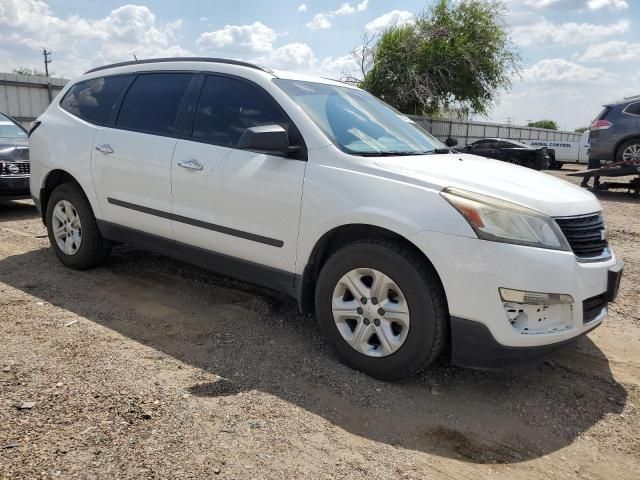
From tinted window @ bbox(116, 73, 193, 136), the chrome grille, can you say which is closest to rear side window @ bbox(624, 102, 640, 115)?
the chrome grille

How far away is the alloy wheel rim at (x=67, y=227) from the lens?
5070 millimetres

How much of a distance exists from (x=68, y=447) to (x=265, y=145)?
75.9 inches

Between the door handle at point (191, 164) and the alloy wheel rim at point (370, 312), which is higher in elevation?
the door handle at point (191, 164)

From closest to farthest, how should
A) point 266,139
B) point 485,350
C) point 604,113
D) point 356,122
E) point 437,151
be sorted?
point 485,350
point 266,139
point 356,122
point 437,151
point 604,113

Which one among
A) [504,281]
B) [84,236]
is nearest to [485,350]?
[504,281]

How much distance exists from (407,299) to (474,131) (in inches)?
1153

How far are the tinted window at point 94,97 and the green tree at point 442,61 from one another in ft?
87.3

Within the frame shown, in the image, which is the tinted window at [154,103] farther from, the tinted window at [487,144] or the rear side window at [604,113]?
the tinted window at [487,144]

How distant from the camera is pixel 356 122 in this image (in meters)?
3.86

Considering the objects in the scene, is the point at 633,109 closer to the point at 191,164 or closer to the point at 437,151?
the point at 437,151

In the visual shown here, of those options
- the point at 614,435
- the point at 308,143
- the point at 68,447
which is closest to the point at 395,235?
the point at 308,143

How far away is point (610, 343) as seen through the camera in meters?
3.98

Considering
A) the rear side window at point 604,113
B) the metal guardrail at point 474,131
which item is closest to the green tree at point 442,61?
the metal guardrail at point 474,131

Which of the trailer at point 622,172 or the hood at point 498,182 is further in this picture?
the trailer at point 622,172
